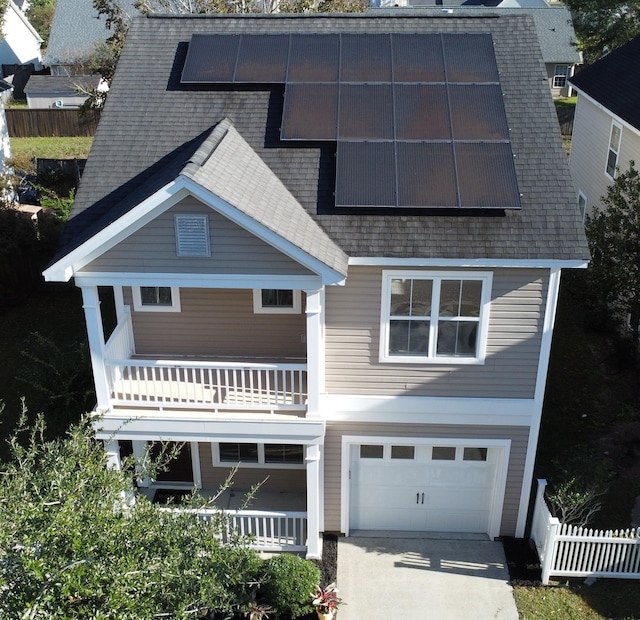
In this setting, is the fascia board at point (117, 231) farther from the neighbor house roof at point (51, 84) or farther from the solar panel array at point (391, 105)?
the neighbor house roof at point (51, 84)

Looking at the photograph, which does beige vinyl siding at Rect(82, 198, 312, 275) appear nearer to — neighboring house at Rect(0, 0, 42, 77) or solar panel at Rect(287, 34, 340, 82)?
solar panel at Rect(287, 34, 340, 82)

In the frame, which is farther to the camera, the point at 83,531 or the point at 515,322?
the point at 515,322

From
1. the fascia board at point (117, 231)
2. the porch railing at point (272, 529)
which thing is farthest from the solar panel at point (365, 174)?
the porch railing at point (272, 529)

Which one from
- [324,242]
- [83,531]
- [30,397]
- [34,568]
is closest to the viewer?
[34,568]

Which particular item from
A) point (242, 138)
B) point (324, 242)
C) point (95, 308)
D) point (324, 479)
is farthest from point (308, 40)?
point (324, 479)

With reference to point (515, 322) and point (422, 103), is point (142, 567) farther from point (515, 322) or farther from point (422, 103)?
point (422, 103)

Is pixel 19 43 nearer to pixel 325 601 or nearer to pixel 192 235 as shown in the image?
pixel 192 235

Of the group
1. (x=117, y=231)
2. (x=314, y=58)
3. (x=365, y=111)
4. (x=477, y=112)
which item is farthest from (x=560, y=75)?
(x=117, y=231)
